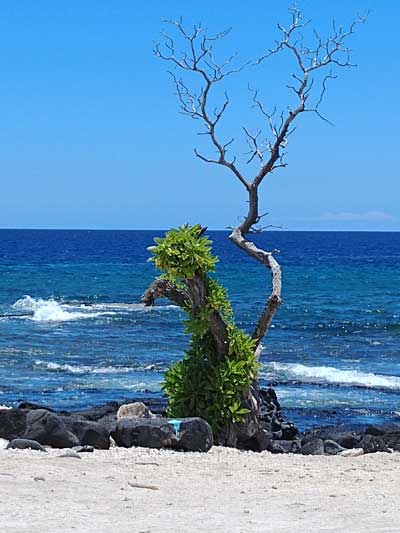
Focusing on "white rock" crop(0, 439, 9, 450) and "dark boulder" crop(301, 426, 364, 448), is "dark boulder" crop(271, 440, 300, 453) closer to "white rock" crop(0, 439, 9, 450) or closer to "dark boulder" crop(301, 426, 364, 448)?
"dark boulder" crop(301, 426, 364, 448)

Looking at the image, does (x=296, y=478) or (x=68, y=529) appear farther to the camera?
(x=296, y=478)

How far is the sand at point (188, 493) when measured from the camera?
27.5 feet

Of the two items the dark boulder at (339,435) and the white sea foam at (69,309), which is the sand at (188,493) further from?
the white sea foam at (69,309)

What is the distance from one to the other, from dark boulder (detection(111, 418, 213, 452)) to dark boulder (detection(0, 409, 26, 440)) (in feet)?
3.60

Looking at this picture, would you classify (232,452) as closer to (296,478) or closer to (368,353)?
(296,478)

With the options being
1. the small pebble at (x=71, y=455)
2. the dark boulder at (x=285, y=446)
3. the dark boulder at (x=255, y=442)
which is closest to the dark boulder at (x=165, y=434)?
the small pebble at (x=71, y=455)

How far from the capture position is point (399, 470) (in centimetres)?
1229

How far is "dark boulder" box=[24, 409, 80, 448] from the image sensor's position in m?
12.4

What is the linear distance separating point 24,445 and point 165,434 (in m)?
1.68

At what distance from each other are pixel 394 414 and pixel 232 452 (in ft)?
32.8

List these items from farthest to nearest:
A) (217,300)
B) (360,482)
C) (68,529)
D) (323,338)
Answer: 1. (323,338)
2. (217,300)
3. (360,482)
4. (68,529)

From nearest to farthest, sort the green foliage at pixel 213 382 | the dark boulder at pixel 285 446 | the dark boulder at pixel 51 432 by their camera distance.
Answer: the dark boulder at pixel 51 432 < the green foliage at pixel 213 382 < the dark boulder at pixel 285 446

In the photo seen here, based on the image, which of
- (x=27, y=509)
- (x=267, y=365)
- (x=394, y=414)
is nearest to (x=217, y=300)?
(x=27, y=509)

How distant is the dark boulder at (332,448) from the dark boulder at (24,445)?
548 cm
